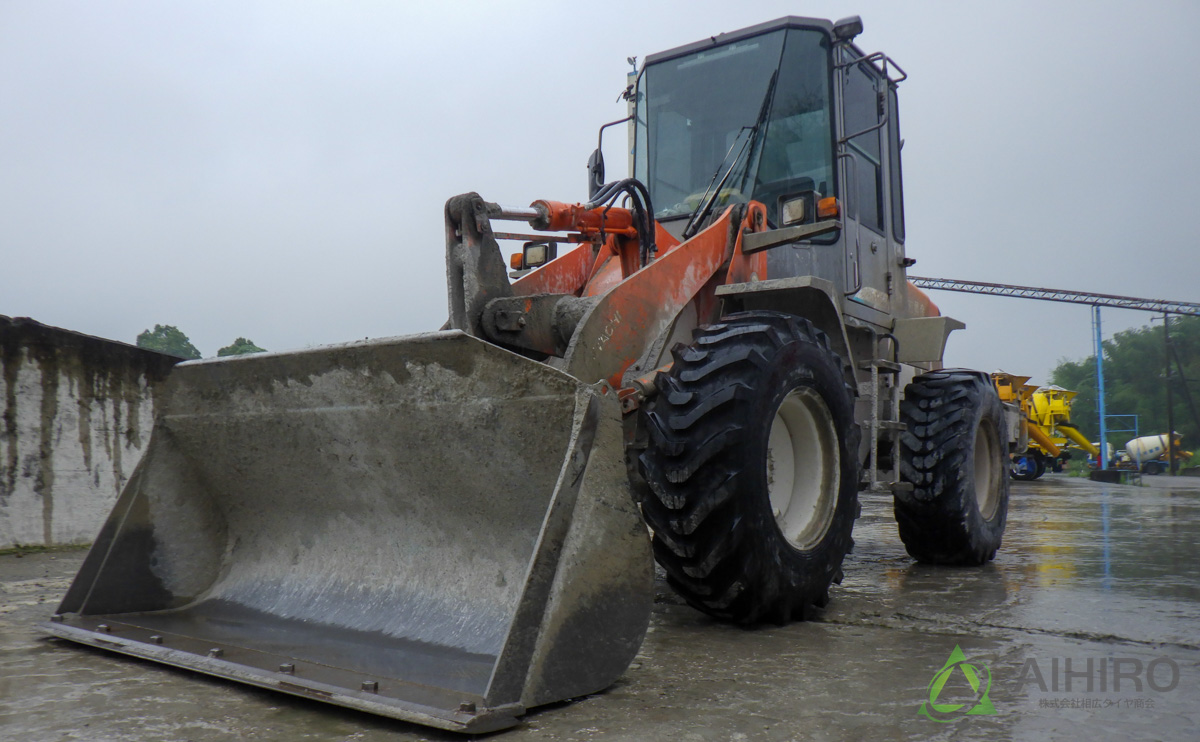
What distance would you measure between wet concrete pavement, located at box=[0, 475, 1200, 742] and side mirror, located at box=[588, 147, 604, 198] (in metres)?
2.28

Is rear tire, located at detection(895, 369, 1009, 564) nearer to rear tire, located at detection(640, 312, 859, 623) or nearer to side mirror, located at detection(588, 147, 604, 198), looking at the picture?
rear tire, located at detection(640, 312, 859, 623)

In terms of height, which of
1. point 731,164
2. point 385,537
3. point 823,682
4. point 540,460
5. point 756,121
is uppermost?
point 756,121

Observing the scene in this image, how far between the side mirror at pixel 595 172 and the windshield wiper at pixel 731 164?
61 centimetres

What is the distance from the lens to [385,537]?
3.31 m

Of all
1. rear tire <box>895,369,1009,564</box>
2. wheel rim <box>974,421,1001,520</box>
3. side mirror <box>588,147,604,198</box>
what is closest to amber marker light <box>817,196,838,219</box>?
side mirror <box>588,147,604,198</box>

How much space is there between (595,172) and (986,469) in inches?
126

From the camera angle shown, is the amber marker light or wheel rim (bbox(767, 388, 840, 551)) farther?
the amber marker light

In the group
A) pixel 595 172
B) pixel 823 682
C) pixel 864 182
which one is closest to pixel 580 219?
pixel 595 172

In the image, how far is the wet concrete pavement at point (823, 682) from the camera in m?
2.19

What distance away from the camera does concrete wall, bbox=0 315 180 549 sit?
569 cm

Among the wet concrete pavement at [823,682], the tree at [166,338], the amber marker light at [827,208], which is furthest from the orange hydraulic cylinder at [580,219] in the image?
the tree at [166,338]

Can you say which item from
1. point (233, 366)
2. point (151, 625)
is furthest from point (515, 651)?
point (233, 366)

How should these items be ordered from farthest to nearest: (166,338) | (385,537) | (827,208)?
1. (166,338)
2. (827,208)
3. (385,537)

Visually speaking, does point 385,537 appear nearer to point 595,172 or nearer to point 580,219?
point 580,219
